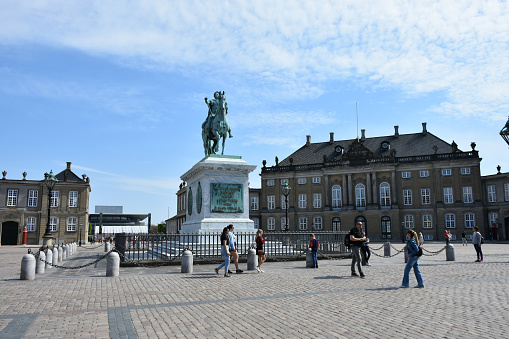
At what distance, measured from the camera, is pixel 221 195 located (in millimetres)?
19250

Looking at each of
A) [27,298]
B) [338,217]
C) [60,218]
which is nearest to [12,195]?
[60,218]

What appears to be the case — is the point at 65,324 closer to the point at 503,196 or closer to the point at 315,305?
the point at 315,305

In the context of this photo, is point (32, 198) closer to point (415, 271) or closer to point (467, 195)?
point (415, 271)

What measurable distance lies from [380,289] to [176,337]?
6.41 metres

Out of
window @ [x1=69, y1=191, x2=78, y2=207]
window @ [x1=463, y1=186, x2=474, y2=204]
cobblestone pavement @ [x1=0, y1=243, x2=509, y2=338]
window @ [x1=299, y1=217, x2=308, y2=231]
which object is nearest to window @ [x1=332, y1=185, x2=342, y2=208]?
window @ [x1=299, y1=217, x2=308, y2=231]

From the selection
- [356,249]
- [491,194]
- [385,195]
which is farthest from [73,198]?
[491,194]

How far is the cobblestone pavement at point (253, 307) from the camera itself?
21.1ft

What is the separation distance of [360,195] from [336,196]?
12.8 feet

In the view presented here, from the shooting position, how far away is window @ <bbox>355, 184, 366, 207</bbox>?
216 feet

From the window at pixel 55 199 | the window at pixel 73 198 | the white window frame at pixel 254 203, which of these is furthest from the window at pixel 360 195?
the window at pixel 55 199

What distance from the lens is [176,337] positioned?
20.2ft

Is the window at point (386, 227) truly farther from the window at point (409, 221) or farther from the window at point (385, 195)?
the window at point (409, 221)

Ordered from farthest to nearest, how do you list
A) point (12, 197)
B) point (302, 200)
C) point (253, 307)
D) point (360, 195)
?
point (302, 200)
point (360, 195)
point (12, 197)
point (253, 307)

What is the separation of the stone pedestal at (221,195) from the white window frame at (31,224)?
47258mm
